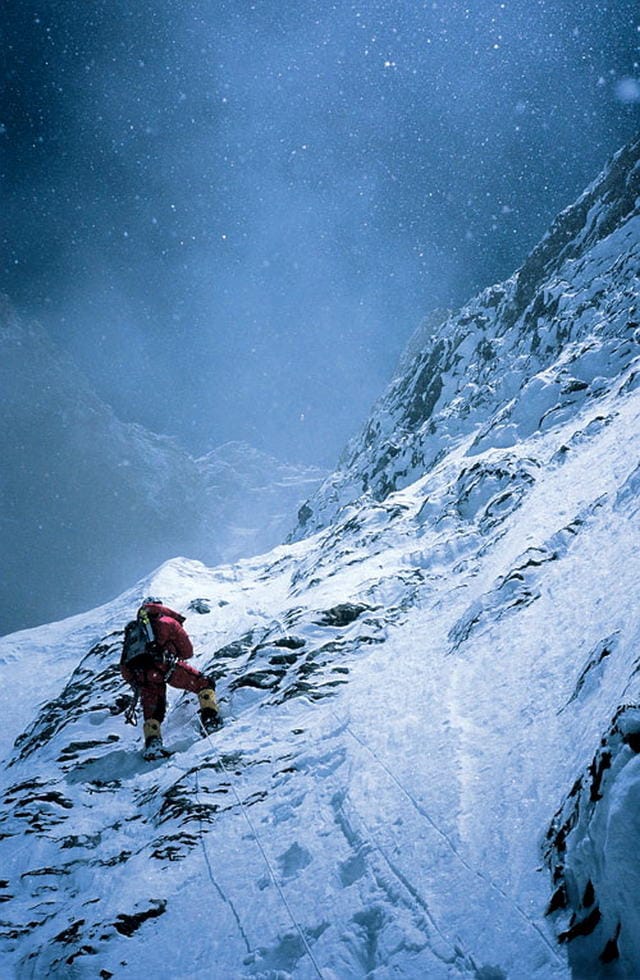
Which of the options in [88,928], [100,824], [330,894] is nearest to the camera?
[330,894]

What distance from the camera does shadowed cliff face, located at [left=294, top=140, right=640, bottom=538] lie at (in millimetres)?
24750

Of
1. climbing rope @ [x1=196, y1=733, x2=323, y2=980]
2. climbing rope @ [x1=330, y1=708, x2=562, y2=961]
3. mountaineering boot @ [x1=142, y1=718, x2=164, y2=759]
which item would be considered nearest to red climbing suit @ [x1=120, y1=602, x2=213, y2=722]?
mountaineering boot @ [x1=142, y1=718, x2=164, y2=759]

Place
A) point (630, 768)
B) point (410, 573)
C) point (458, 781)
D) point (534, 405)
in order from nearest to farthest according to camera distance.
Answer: point (630, 768) < point (458, 781) < point (410, 573) < point (534, 405)

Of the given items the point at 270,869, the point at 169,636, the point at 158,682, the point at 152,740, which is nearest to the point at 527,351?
the point at 169,636

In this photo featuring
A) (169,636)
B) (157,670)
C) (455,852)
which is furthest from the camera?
(169,636)

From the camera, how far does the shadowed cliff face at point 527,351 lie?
2475cm

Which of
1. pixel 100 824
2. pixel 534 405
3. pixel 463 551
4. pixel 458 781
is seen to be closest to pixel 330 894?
pixel 458 781

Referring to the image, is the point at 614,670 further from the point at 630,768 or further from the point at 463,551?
the point at 463,551

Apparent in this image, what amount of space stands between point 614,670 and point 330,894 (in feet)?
9.50

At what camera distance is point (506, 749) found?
5.00m

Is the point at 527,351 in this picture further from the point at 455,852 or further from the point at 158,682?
the point at 455,852

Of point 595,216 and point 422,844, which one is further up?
point 595,216

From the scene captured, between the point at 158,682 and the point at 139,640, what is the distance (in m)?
0.78

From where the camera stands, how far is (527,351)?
41500 millimetres
